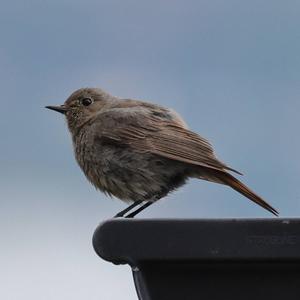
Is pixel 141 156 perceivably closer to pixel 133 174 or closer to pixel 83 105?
pixel 133 174

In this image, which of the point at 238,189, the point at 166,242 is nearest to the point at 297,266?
the point at 166,242

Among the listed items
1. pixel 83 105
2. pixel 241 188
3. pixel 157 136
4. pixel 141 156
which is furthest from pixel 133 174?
pixel 83 105

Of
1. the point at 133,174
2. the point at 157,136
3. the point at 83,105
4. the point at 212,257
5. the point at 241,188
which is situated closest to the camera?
the point at 212,257

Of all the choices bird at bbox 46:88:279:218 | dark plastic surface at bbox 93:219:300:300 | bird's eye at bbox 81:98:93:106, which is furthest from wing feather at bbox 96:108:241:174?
dark plastic surface at bbox 93:219:300:300

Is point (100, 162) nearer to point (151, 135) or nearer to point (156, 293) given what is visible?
point (151, 135)

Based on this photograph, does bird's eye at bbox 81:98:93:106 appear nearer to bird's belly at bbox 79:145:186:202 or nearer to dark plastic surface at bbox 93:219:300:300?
bird's belly at bbox 79:145:186:202

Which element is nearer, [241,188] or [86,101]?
[241,188]

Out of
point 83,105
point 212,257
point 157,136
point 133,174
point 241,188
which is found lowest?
point 212,257
